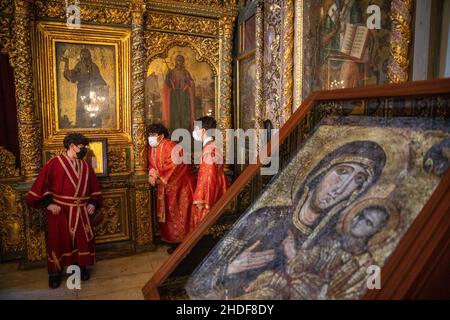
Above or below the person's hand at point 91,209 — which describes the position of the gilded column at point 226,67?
above

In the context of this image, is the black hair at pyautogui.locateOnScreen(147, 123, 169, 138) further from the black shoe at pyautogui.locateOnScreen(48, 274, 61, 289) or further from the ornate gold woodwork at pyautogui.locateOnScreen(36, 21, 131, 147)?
the black shoe at pyautogui.locateOnScreen(48, 274, 61, 289)

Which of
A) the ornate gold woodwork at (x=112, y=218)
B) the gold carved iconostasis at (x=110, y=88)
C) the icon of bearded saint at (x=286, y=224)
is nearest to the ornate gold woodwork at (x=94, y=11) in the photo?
the gold carved iconostasis at (x=110, y=88)

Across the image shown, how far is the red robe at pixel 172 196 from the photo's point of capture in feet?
14.8

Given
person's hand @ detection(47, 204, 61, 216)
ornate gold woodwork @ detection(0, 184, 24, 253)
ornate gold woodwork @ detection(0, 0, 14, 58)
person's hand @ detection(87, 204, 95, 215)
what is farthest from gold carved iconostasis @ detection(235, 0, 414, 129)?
ornate gold woodwork @ detection(0, 184, 24, 253)

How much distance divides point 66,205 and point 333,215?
3.16 meters

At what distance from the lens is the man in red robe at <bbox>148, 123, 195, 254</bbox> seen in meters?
4.52

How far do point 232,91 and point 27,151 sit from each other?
10.9 ft

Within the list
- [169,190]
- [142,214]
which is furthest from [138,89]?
[142,214]

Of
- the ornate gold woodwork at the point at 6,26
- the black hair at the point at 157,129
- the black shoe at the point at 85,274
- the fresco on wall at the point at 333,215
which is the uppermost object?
the ornate gold woodwork at the point at 6,26

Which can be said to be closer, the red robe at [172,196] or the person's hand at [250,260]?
the person's hand at [250,260]

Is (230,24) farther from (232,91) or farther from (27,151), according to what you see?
(27,151)

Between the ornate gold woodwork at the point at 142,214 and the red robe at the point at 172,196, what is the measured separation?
255 millimetres

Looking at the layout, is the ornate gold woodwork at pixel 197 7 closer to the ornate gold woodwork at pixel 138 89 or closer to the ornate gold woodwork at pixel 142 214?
the ornate gold woodwork at pixel 138 89

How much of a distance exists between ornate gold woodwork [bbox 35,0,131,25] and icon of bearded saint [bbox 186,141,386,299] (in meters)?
4.21
